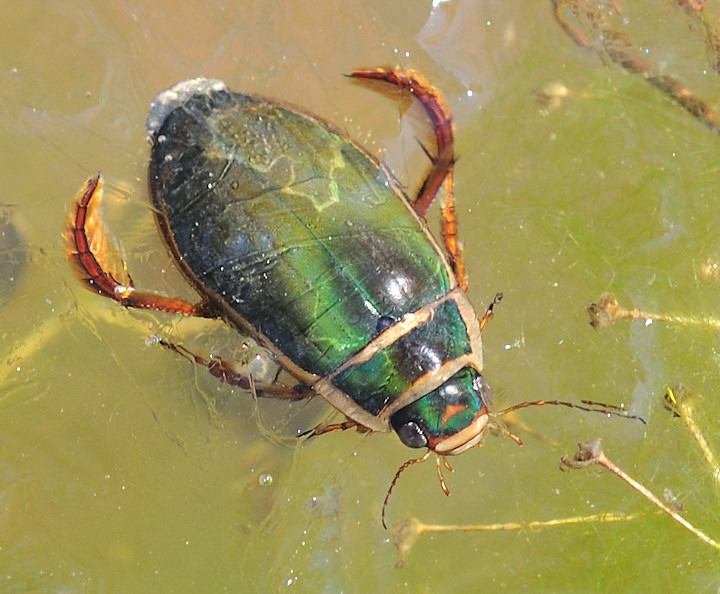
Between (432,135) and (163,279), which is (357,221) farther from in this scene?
(163,279)

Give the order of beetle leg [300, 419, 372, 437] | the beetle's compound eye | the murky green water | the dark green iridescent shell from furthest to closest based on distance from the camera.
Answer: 1. the murky green water
2. beetle leg [300, 419, 372, 437]
3. the beetle's compound eye
4. the dark green iridescent shell

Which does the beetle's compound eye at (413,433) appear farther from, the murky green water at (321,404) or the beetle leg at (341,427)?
the murky green water at (321,404)

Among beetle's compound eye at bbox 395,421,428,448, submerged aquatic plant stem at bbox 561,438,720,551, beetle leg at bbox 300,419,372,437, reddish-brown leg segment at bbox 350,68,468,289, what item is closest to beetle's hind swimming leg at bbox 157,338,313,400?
beetle leg at bbox 300,419,372,437

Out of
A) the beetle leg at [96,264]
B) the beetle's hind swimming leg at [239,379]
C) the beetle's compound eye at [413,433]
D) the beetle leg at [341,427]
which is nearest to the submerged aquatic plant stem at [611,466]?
the beetle leg at [341,427]

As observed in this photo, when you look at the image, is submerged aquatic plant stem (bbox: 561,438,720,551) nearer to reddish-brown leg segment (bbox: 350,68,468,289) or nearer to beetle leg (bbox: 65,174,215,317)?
reddish-brown leg segment (bbox: 350,68,468,289)

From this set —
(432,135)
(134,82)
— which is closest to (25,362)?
(134,82)

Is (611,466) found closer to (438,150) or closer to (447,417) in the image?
(447,417)

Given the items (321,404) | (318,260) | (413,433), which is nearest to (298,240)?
(318,260)
